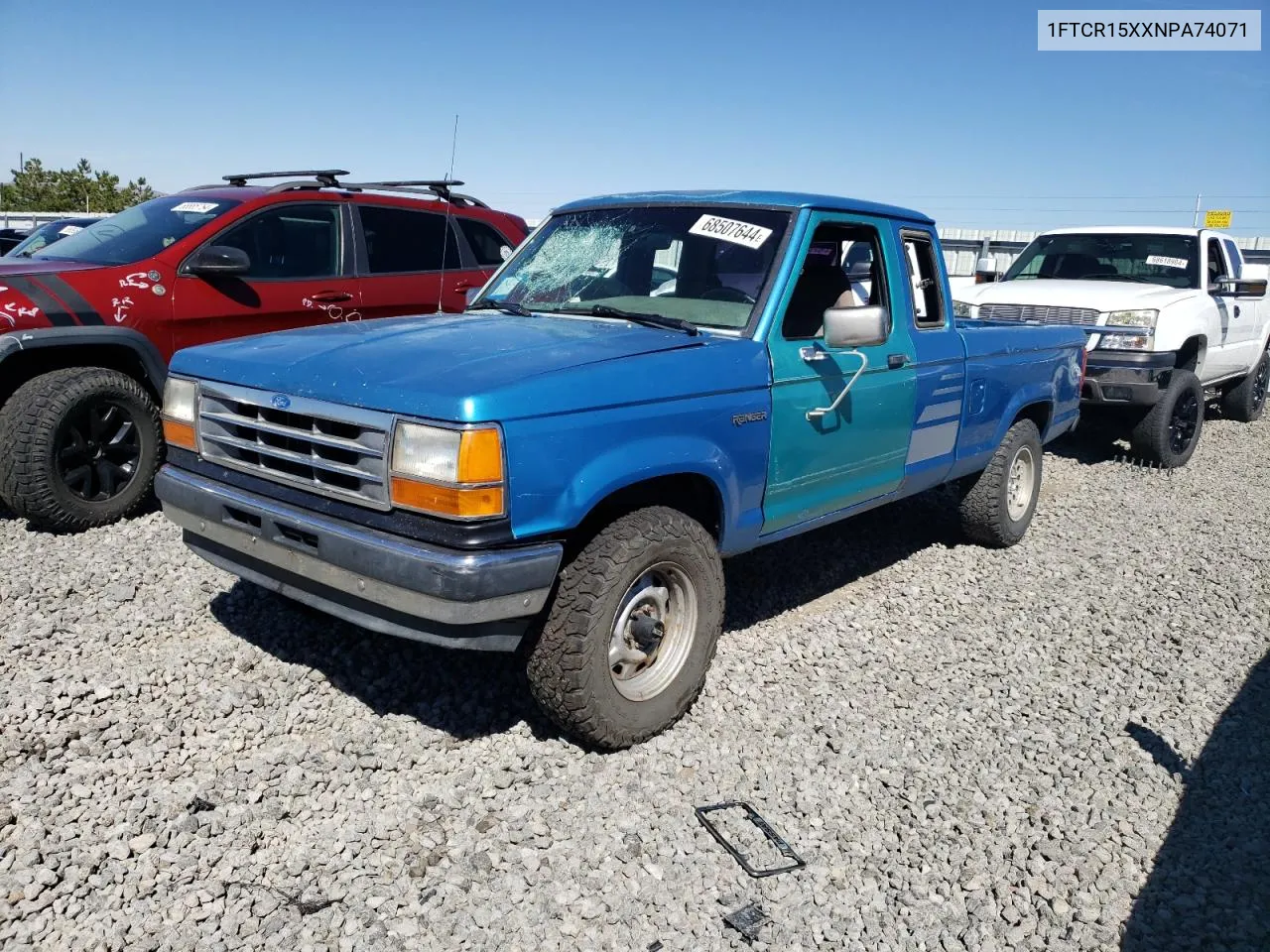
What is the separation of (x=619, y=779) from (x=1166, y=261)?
816 centimetres

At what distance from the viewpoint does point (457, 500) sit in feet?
9.46

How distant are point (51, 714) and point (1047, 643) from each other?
4.26 meters

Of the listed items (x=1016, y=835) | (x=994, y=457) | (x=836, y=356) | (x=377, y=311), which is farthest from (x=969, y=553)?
(x=377, y=311)

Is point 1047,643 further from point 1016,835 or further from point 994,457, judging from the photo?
point 1016,835

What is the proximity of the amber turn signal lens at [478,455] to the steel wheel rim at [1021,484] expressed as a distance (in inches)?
164

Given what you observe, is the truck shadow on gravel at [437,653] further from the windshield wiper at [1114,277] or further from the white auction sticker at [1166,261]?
the white auction sticker at [1166,261]

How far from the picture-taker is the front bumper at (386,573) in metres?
2.90

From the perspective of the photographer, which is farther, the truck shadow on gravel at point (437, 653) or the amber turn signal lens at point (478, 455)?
the truck shadow on gravel at point (437, 653)

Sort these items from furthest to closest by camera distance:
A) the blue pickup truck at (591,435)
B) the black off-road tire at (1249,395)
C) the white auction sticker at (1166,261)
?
the black off-road tire at (1249,395), the white auction sticker at (1166,261), the blue pickup truck at (591,435)

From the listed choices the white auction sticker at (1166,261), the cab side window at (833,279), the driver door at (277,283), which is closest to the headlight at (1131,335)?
the white auction sticker at (1166,261)

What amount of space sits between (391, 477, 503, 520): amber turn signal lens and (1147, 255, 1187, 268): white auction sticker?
329 inches

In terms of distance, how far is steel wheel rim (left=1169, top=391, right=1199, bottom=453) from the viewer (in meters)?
8.57

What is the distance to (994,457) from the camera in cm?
577

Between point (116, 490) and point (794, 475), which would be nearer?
point (794, 475)
